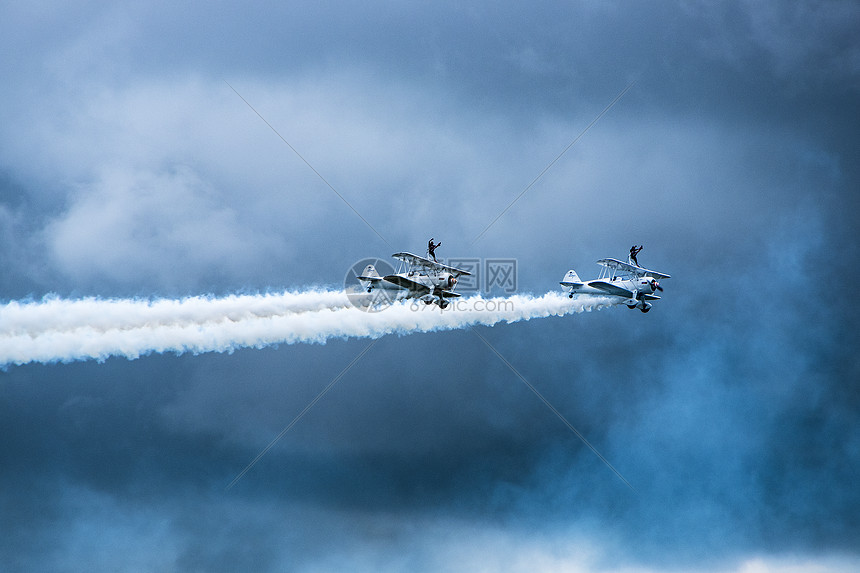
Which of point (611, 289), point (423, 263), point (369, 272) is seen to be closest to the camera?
point (423, 263)

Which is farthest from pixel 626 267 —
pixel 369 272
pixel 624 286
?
pixel 369 272

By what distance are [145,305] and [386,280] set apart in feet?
72.5

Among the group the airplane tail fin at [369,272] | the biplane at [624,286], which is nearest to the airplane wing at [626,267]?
the biplane at [624,286]

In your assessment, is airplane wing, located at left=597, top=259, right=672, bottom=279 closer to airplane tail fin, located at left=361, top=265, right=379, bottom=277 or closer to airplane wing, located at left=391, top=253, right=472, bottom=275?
airplane wing, located at left=391, top=253, right=472, bottom=275

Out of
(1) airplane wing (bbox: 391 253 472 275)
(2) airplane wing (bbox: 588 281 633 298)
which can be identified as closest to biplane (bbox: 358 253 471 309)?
(1) airplane wing (bbox: 391 253 472 275)

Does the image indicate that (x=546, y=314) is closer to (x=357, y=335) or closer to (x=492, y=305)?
(x=492, y=305)

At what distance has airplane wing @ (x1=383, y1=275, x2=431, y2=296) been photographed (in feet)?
249

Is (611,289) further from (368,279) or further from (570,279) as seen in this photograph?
(368,279)

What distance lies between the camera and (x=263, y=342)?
2763 inches

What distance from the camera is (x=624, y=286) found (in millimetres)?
85875

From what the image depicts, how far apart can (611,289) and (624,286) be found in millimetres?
1616

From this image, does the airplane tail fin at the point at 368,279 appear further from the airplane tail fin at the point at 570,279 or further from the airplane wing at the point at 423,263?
the airplane tail fin at the point at 570,279

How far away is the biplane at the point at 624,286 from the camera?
8538 cm

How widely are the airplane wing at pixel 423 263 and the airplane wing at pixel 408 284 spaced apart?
1.69 m
